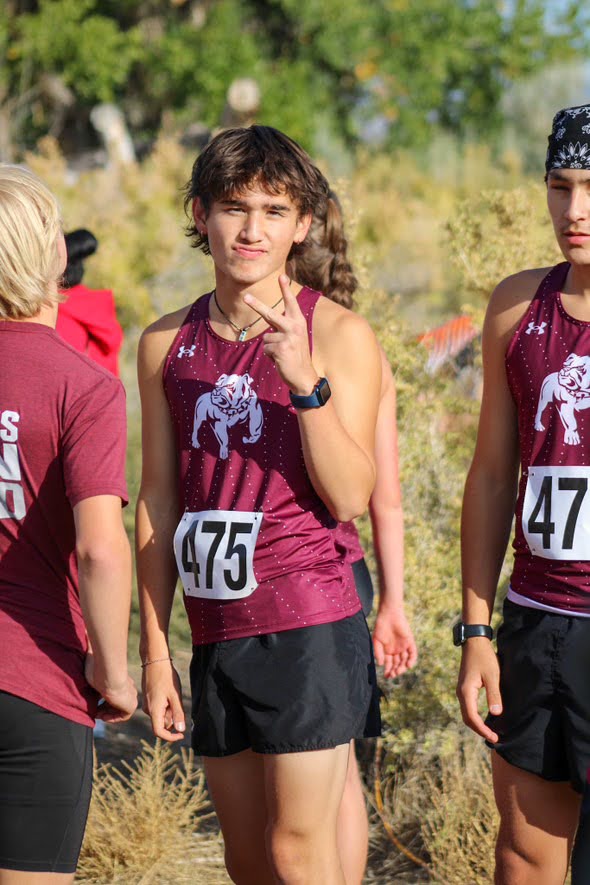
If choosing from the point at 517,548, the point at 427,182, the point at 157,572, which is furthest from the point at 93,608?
the point at 427,182

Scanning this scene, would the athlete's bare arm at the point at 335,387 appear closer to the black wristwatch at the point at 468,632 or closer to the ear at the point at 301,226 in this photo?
the ear at the point at 301,226

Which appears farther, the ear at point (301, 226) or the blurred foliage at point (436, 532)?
the blurred foliage at point (436, 532)

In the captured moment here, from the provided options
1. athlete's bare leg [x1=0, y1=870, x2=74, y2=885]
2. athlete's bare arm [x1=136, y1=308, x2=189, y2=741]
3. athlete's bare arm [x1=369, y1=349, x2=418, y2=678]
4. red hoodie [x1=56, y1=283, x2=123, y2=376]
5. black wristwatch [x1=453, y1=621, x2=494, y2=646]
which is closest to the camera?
athlete's bare leg [x1=0, y1=870, x2=74, y2=885]

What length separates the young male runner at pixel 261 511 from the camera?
273 cm

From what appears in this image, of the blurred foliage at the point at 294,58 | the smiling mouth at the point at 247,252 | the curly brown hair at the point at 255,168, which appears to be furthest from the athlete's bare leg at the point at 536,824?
the blurred foliage at the point at 294,58

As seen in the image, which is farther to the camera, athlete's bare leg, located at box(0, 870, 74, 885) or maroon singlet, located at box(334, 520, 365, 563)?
maroon singlet, located at box(334, 520, 365, 563)

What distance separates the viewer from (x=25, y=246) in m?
2.47

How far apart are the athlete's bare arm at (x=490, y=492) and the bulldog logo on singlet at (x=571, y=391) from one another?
17 centimetres

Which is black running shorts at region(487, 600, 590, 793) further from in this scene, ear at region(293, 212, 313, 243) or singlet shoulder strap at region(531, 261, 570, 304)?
ear at region(293, 212, 313, 243)

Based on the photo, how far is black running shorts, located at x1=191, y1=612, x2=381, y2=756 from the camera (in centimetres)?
273

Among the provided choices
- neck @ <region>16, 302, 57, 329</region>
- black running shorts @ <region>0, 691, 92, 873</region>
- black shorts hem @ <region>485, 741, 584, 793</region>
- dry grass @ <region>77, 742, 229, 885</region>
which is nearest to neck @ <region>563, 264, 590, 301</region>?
black shorts hem @ <region>485, 741, 584, 793</region>

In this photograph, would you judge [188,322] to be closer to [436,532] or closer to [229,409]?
[229,409]

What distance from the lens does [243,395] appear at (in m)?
2.82

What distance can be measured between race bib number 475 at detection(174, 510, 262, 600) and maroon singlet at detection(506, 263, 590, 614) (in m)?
0.58
